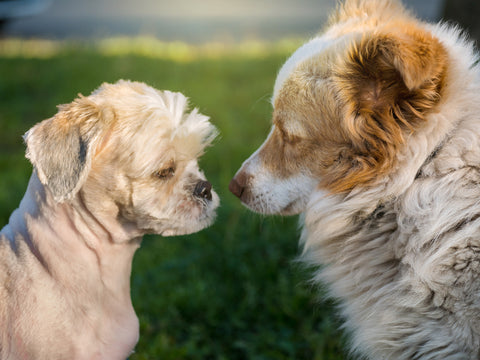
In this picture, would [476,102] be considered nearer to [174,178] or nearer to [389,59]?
[389,59]

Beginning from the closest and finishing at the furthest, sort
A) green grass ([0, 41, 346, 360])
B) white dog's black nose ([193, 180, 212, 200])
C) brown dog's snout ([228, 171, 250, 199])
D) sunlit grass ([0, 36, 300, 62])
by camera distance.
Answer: white dog's black nose ([193, 180, 212, 200]) → brown dog's snout ([228, 171, 250, 199]) → green grass ([0, 41, 346, 360]) → sunlit grass ([0, 36, 300, 62])

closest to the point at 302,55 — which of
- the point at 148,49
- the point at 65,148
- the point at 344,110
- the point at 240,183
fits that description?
the point at 344,110

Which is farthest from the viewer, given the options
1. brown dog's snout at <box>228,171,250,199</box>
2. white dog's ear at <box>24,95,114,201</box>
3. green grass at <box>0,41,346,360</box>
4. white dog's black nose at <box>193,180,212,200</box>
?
green grass at <box>0,41,346,360</box>

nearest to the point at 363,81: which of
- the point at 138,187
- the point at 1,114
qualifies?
the point at 138,187

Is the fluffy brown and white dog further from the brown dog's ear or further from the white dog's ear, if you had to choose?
the white dog's ear

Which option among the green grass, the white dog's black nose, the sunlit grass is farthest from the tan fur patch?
the sunlit grass

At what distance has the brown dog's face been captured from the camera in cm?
229

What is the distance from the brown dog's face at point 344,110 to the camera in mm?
2291

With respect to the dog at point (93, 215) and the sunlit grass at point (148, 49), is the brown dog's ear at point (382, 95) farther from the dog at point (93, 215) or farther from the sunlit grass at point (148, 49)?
the sunlit grass at point (148, 49)

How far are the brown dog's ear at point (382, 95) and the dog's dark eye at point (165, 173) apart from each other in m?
0.79

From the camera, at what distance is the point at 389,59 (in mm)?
2227

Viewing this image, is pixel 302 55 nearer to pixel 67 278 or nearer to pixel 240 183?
pixel 240 183

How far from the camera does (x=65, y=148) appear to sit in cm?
238

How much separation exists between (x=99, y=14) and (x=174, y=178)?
14204mm
